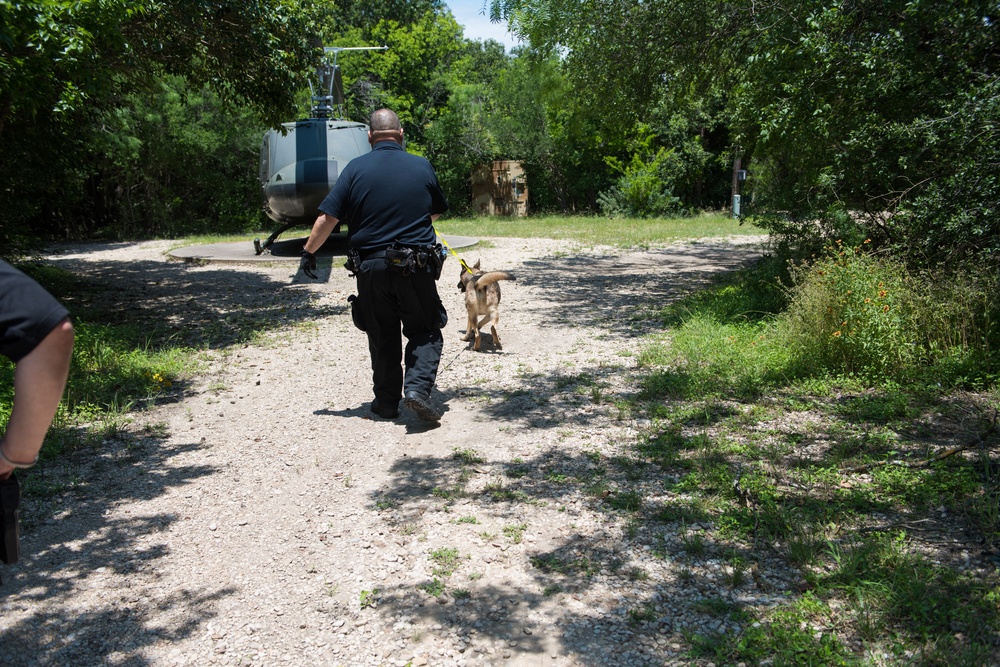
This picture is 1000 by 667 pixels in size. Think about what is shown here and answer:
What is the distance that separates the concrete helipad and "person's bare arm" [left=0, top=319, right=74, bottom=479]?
49.1 feet

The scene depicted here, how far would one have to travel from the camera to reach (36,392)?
2.09 metres

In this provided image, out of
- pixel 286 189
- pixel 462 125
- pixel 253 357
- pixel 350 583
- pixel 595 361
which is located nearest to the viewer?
pixel 350 583

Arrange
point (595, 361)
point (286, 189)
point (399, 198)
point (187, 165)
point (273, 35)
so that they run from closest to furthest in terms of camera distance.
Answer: point (399, 198)
point (595, 361)
point (273, 35)
point (286, 189)
point (187, 165)

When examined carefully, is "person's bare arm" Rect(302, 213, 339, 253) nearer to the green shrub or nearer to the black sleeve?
the black sleeve

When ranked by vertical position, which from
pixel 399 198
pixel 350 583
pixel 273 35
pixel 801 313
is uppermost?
pixel 273 35

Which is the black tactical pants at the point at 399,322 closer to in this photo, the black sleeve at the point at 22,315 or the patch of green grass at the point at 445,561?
the patch of green grass at the point at 445,561

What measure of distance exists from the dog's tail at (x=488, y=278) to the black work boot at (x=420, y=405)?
231 centimetres

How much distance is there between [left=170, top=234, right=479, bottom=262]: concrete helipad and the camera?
17172 millimetres

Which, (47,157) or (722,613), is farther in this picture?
(47,157)

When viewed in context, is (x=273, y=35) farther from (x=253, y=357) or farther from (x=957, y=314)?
(x=957, y=314)

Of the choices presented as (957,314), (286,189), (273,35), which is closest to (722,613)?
(957,314)

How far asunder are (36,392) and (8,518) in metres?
0.42

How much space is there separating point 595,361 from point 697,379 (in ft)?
4.45

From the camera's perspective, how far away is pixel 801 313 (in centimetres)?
753
